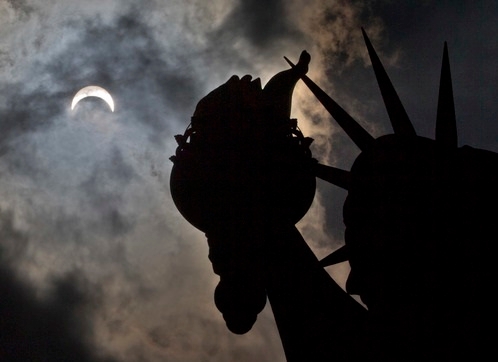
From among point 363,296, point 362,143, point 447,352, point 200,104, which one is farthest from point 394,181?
point 200,104

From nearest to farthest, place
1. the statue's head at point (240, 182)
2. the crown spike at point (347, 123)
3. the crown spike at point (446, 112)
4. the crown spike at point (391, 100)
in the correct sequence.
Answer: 1. the crown spike at point (446, 112)
2. the crown spike at point (391, 100)
3. the crown spike at point (347, 123)
4. the statue's head at point (240, 182)

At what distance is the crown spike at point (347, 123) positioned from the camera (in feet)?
37.2

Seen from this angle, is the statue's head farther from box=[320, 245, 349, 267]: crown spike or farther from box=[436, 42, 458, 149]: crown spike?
box=[436, 42, 458, 149]: crown spike

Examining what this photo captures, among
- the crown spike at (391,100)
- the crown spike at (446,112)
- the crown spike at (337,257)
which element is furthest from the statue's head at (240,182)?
the crown spike at (446,112)

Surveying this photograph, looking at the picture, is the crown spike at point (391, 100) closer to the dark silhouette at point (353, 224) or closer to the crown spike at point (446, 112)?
the dark silhouette at point (353, 224)

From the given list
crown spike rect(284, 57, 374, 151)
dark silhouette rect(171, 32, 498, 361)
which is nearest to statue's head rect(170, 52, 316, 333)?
dark silhouette rect(171, 32, 498, 361)

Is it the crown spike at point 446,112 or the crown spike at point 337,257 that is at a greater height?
the crown spike at point 446,112

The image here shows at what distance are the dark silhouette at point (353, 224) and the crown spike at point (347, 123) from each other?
2 centimetres

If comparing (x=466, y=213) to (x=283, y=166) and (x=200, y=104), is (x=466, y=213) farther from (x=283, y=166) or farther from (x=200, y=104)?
(x=200, y=104)

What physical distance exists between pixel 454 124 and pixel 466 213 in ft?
5.06

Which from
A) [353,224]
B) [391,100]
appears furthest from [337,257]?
[391,100]

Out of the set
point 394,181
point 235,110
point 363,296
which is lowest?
point 363,296

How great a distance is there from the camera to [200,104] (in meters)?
14.2

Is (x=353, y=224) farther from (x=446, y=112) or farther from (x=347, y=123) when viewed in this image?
Result: (x=446, y=112)
